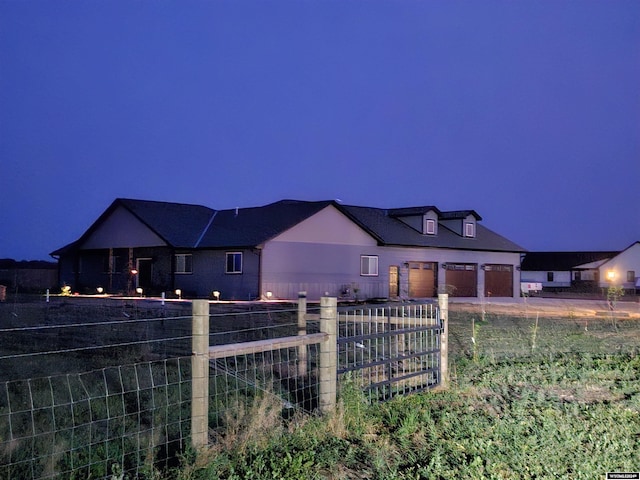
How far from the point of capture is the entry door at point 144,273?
37.0 m

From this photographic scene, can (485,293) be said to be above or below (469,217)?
below

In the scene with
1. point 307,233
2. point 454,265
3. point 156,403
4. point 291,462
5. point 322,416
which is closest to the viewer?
point 291,462

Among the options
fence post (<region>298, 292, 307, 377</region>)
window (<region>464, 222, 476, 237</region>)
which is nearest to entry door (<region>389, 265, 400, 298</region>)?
window (<region>464, 222, 476, 237</region>)

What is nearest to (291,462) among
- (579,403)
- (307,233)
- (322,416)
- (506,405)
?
(322,416)

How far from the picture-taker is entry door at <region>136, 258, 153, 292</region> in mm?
37000

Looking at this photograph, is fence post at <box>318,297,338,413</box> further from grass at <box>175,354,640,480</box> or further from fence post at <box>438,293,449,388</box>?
fence post at <box>438,293,449,388</box>

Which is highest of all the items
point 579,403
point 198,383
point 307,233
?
point 307,233

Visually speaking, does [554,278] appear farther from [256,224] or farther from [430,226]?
[256,224]

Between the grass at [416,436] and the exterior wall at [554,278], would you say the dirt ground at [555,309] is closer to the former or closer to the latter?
the grass at [416,436]

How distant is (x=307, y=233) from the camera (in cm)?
3366

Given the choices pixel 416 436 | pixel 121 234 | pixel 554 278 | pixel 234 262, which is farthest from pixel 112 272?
pixel 554 278

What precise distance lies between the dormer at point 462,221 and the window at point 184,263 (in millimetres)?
16986

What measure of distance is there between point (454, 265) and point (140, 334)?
2855 cm

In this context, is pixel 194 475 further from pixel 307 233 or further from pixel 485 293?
pixel 485 293
